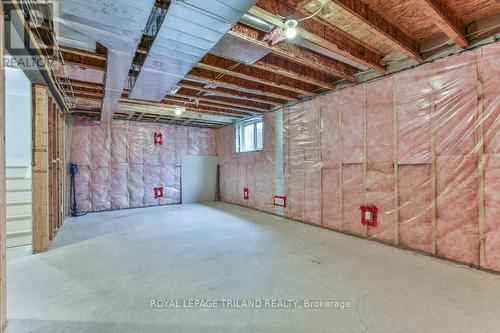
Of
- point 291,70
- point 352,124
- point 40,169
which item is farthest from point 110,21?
point 352,124

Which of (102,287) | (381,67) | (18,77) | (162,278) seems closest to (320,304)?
(162,278)

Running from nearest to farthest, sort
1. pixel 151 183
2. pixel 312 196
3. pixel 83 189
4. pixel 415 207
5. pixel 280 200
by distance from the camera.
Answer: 1. pixel 415 207
2. pixel 312 196
3. pixel 280 200
4. pixel 83 189
5. pixel 151 183

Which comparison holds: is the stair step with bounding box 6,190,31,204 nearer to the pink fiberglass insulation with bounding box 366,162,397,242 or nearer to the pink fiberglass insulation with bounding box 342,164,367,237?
the pink fiberglass insulation with bounding box 342,164,367,237

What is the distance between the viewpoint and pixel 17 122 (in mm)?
3350

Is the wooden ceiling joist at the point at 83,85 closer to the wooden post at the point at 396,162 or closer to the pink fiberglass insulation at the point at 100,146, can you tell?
the pink fiberglass insulation at the point at 100,146

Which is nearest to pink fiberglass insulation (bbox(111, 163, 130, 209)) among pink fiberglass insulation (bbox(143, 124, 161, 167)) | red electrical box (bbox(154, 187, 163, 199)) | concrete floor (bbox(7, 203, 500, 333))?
pink fiberglass insulation (bbox(143, 124, 161, 167))

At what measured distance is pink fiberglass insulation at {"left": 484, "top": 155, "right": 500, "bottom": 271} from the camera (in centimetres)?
249

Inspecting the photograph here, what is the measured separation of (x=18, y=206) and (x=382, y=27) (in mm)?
5036

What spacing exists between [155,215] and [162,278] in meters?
3.50

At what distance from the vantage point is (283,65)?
3.36 meters

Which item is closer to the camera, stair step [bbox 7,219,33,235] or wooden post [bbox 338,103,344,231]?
stair step [bbox 7,219,33,235]

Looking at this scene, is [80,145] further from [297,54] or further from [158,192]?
[297,54]

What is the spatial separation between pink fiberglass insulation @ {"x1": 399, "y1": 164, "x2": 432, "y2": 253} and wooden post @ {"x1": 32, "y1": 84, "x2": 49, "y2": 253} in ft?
16.1

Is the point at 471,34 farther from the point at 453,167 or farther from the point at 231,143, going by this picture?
the point at 231,143
